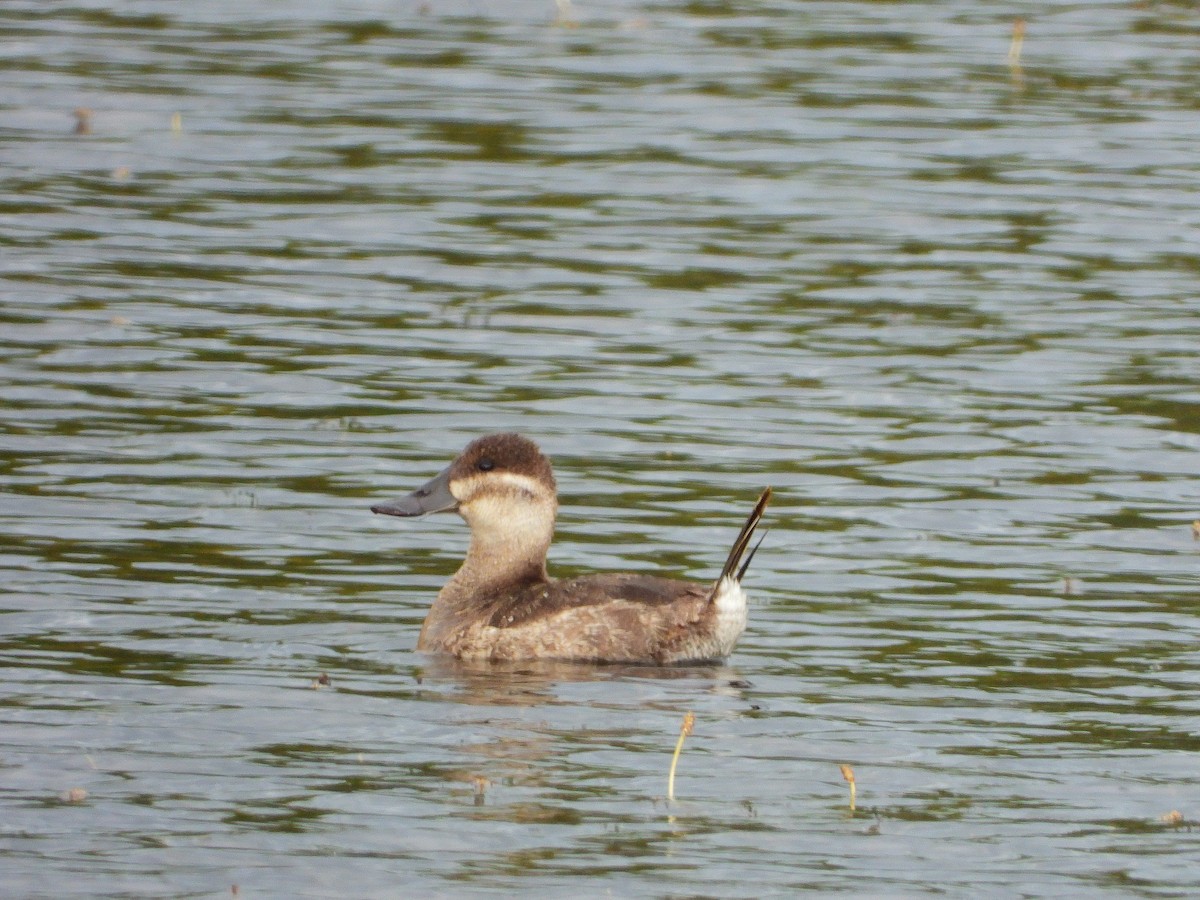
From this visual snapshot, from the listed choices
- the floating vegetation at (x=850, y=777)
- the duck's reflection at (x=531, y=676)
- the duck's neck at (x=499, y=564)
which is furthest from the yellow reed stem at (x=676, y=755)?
the duck's neck at (x=499, y=564)

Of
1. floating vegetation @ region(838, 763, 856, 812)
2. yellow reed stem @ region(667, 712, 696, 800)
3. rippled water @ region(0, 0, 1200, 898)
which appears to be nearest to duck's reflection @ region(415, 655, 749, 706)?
rippled water @ region(0, 0, 1200, 898)

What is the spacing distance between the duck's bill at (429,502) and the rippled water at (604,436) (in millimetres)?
483

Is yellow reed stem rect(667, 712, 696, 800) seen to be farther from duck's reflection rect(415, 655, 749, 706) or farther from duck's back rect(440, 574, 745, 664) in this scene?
duck's back rect(440, 574, 745, 664)

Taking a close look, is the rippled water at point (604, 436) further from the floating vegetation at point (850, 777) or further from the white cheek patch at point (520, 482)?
the white cheek patch at point (520, 482)

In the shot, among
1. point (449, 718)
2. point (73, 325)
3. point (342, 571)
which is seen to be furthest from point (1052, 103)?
point (449, 718)

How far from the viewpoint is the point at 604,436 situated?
48.8ft

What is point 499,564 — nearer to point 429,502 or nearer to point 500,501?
point 500,501

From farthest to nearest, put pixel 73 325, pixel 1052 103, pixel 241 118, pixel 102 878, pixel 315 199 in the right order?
pixel 1052 103 < pixel 241 118 < pixel 315 199 < pixel 73 325 < pixel 102 878

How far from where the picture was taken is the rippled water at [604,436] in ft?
28.7

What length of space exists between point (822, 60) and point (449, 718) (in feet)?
59.9

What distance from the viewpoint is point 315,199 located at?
20.6 metres

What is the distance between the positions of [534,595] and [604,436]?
11.7 feet

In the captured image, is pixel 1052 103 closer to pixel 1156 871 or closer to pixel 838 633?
pixel 838 633

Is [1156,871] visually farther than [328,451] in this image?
No
